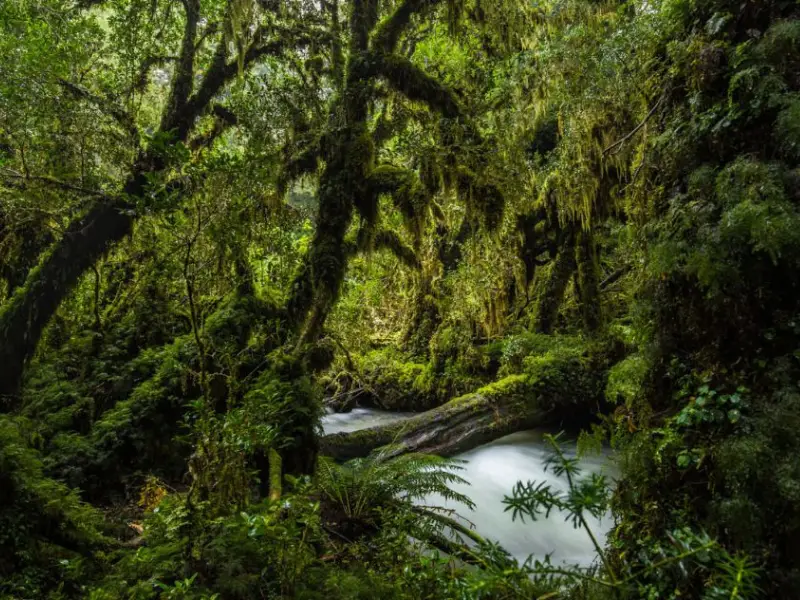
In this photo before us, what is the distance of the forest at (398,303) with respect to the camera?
109 inches

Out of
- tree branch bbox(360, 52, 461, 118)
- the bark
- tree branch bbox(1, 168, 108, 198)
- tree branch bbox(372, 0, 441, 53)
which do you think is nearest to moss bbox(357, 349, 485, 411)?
the bark

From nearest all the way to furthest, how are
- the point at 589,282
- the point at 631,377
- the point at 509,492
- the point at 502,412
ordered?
1. the point at 631,377
2. the point at 509,492
3. the point at 502,412
4. the point at 589,282

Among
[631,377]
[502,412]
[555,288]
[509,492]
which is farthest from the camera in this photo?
[555,288]

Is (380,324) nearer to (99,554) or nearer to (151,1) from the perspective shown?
(151,1)

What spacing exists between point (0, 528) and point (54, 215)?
432cm

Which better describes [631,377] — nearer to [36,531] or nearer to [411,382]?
[36,531]

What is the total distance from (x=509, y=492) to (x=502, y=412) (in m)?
1.40

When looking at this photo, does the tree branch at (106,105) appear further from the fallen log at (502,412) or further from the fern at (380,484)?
the fern at (380,484)

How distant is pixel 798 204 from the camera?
2.71 metres

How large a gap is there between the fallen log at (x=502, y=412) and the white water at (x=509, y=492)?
14.8 inches

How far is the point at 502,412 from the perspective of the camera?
7805mm

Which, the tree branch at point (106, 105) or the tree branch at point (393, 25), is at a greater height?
the tree branch at point (393, 25)

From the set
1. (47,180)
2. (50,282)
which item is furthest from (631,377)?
(50,282)

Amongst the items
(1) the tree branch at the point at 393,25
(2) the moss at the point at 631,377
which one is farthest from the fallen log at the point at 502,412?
(1) the tree branch at the point at 393,25
